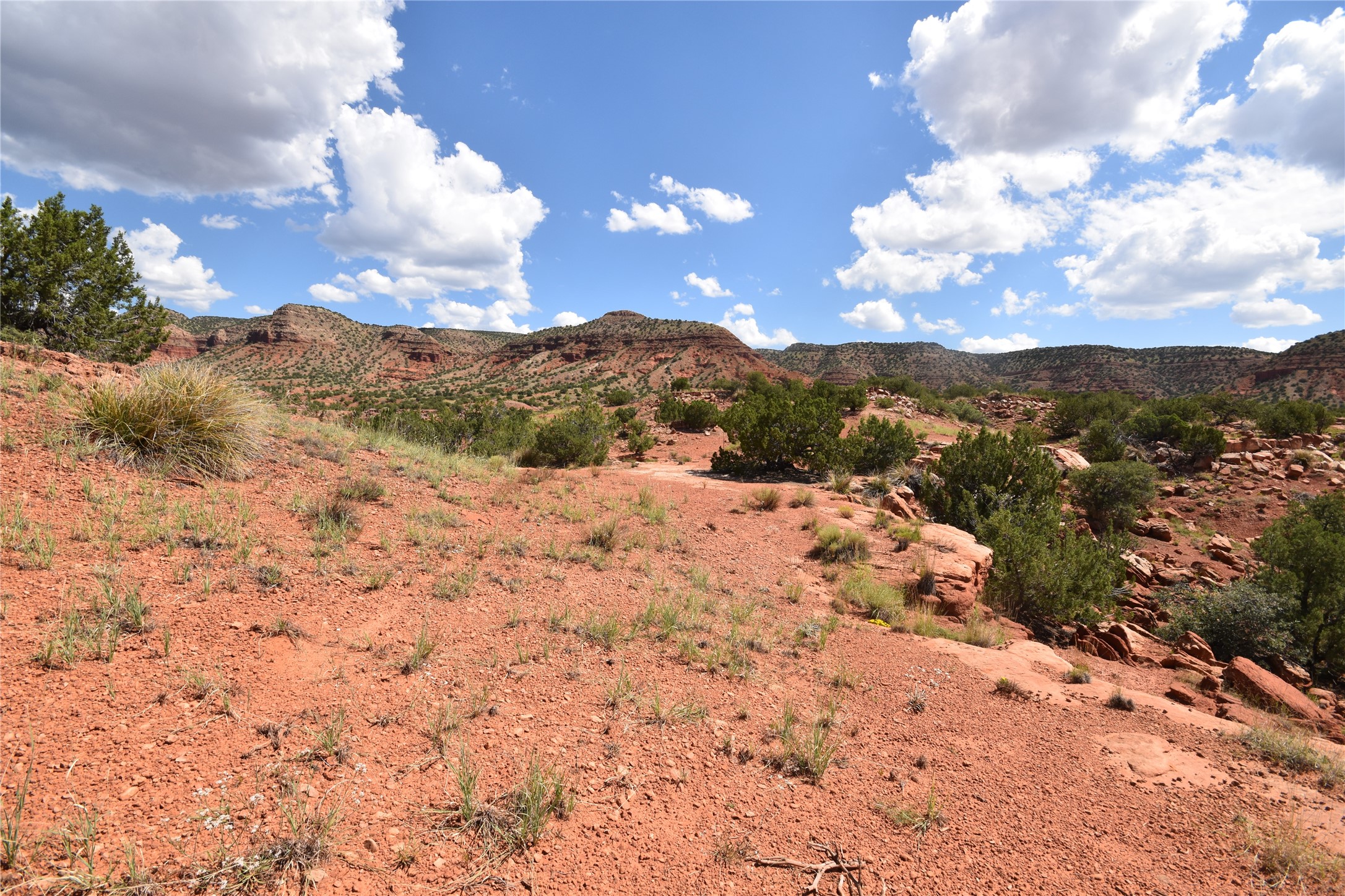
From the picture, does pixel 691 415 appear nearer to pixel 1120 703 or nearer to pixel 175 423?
pixel 175 423

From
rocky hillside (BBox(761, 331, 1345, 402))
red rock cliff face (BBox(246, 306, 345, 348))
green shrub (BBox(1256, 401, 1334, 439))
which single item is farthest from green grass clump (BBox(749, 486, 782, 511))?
red rock cliff face (BBox(246, 306, 345, 348))

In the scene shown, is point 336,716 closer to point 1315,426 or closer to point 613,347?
point 1315,426

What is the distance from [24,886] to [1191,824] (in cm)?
546

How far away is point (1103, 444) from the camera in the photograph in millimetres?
23078

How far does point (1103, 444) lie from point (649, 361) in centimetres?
5663

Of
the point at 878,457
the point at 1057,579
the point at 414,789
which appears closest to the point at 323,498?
the point at 414,789

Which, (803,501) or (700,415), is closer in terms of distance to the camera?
(803,501)

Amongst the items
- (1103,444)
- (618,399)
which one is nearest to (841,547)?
(1103,444)

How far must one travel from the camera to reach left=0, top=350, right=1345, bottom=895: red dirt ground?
2.46 metres

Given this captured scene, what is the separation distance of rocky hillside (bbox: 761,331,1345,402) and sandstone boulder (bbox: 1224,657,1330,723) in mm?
68887

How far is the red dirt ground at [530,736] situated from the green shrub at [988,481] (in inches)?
226

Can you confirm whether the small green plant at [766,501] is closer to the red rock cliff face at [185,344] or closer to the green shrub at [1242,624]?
the green shrub at [1242,624]

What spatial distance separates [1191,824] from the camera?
311cm

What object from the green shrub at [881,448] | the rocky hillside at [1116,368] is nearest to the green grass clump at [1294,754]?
the green shrub at [881,448]
